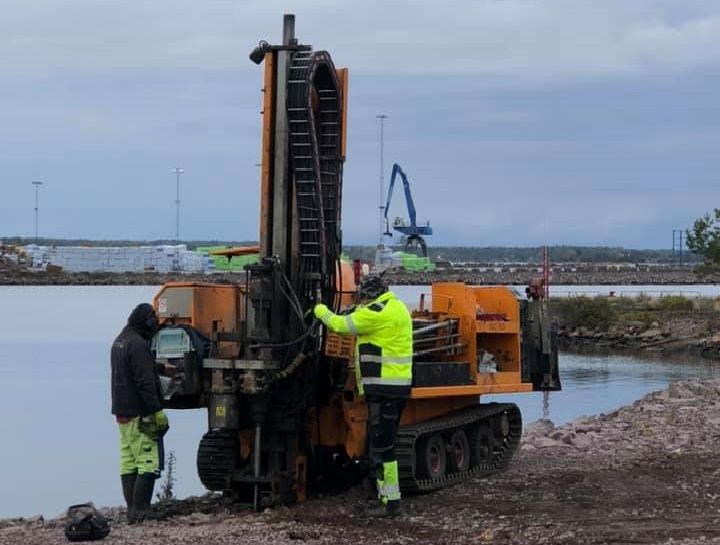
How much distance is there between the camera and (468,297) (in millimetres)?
13266

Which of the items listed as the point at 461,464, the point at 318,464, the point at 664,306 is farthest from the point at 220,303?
the point at 664,306

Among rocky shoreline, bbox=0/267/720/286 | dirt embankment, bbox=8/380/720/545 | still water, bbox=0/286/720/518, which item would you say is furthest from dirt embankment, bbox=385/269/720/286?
dirt embankment, bbox=8/380/720/545

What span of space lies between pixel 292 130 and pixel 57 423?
14.4 metres

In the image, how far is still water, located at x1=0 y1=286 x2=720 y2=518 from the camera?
18234 mm

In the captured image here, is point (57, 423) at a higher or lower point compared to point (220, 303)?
lower

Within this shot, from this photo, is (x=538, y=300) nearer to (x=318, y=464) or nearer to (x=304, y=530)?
(x=318, y=464)

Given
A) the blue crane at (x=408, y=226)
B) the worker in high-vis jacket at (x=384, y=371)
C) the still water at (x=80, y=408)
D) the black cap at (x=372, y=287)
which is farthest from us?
the blue crane at (x=408, y=226)

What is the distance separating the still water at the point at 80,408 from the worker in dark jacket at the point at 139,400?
17.2 ft

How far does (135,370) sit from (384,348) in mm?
1971

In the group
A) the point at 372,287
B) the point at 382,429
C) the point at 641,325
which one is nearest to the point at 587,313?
the point at 641,325

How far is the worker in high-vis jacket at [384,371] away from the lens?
11.1 metres

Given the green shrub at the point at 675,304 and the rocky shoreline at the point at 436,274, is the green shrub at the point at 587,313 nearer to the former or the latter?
the green shrub at the point at 675,304

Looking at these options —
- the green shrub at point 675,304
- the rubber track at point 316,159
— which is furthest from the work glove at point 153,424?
the green shrub at point 675,304

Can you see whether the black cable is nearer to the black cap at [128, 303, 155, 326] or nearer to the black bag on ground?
the black cap at [128, 303, 155, 326]
